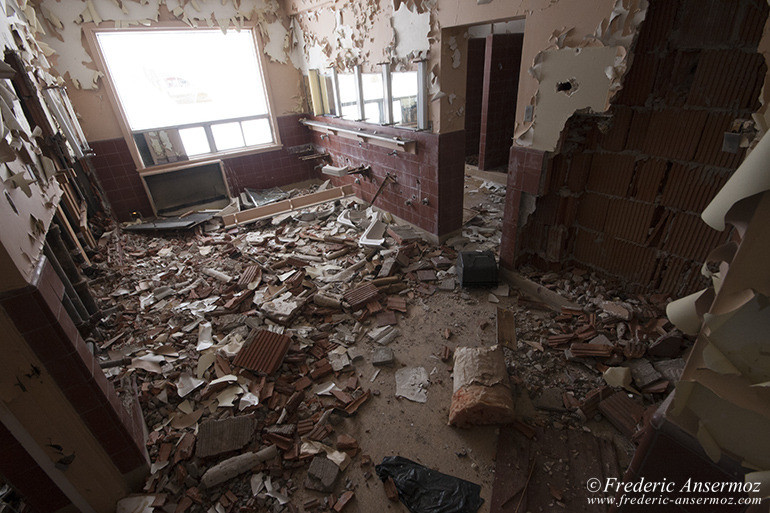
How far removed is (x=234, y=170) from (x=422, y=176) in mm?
4637

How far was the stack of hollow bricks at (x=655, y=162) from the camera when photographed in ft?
9.19

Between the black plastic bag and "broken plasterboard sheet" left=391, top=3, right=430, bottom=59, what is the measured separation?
4.83 m

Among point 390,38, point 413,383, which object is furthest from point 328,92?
point 413,383

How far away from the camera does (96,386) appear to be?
2131 mm

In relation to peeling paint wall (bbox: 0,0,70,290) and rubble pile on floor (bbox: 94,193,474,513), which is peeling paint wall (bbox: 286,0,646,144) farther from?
peeling paint wall (bbox: 0,0,70,290)

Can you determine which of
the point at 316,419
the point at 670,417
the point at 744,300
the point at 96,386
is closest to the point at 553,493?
the point at 670,417

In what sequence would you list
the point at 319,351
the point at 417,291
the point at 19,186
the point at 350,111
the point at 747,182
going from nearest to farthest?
the point at 747,182 < the point at 19,186 < the point at 319,351 < the point at 417,291 < the point at 350,111

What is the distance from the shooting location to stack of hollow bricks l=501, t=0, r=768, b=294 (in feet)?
9.19

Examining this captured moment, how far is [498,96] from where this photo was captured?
8109 mm

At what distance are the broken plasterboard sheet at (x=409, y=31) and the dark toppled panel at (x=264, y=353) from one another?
4146 mm

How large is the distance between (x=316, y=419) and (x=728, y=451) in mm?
2734

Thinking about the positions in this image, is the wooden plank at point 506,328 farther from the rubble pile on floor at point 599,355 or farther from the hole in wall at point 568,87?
the hole in wall at point 568,87

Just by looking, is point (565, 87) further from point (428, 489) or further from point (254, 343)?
point (254, 343)

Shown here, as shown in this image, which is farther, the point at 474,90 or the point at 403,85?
the point at 474,90
